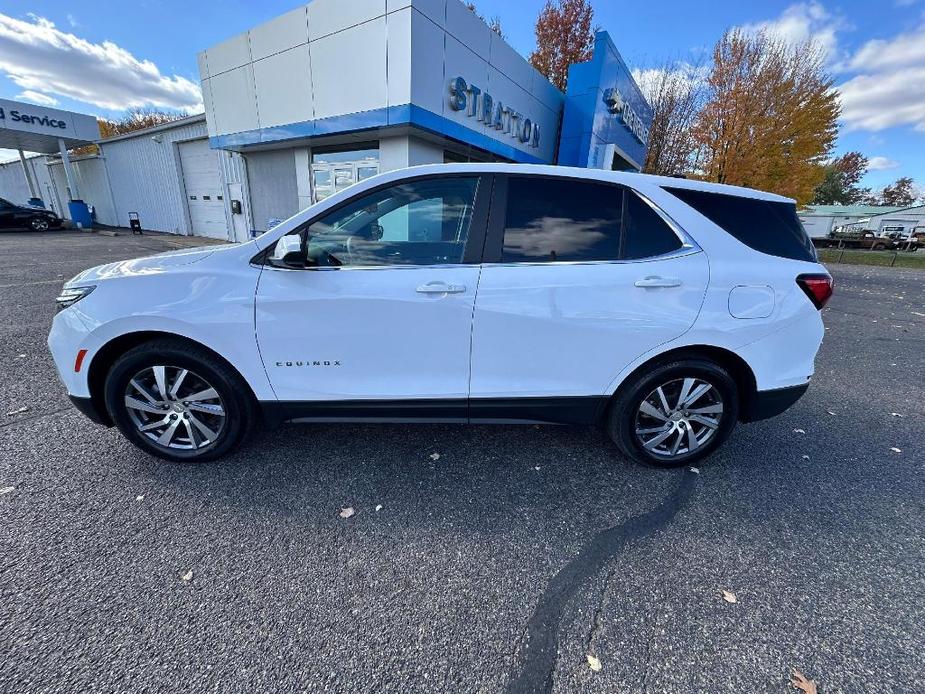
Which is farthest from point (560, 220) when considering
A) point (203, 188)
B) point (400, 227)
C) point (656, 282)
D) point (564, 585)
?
point (203, 188)

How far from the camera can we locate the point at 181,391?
2.50 meters

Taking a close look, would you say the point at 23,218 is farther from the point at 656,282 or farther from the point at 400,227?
the point at 656,282

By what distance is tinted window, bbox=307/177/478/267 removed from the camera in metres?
2.38

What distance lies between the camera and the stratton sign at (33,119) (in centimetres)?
1841

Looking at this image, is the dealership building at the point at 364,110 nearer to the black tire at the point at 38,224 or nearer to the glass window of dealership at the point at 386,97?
the glass window of dealership at the point at 386,97

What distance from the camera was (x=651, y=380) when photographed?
2.53 metres

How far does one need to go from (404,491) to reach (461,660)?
104 cm

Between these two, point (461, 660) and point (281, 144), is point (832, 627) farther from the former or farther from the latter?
point (281, 144)

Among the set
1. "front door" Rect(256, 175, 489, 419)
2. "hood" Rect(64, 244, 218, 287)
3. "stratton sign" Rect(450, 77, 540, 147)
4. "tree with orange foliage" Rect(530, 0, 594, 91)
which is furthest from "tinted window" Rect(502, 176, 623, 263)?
"tree with orange foliage" Rect(530, 0, 594, 91)

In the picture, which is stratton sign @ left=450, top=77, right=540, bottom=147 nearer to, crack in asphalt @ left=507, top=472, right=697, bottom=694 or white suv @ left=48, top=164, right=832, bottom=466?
white suv @ left=48, top=164, right=832, bottom=466

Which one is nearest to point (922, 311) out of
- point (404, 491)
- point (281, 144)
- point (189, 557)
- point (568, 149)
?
point (568, 149)

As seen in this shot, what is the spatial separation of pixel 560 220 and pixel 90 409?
10.3 feet

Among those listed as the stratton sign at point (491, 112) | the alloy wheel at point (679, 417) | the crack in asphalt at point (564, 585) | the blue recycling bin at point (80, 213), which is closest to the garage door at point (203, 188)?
the blue recycling bin at point (80, 213)

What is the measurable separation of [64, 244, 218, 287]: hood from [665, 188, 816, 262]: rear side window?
9.69ft
